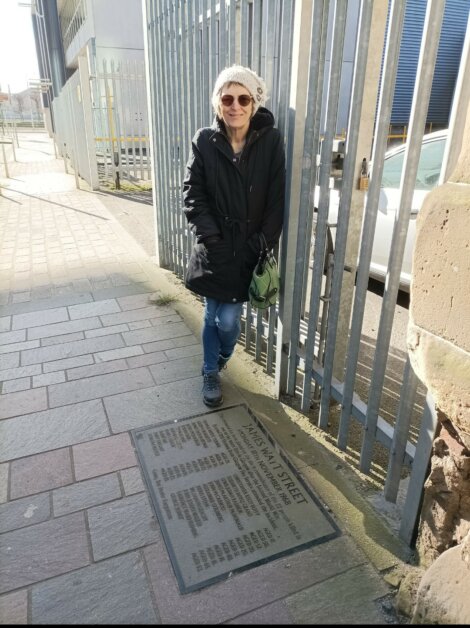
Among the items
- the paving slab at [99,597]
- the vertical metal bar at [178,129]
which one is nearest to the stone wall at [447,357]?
the paving slab at [99,597]

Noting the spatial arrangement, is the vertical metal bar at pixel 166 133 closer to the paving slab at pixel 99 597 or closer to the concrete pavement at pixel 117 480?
the concrete pavement at pixel 117 480

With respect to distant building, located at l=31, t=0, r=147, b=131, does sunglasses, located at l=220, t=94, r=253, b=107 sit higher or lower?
lower

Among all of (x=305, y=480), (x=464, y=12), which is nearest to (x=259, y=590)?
(x=305, y=480)

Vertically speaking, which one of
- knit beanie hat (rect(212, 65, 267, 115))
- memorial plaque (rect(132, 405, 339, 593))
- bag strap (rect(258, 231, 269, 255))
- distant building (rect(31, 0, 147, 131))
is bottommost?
memorial plaque (rect(132, 405, 339, 593))

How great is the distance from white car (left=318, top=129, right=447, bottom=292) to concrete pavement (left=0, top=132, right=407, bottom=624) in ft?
6.09

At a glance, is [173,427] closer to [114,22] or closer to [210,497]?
[210,497]

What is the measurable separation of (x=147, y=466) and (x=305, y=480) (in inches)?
32.9

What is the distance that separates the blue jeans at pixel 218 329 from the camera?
2916 millimetres

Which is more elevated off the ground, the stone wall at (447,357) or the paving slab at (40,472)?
the stone wall at (447,357)

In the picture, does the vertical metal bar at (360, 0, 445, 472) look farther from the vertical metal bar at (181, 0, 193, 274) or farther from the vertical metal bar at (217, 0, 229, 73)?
the vertical metal bar at (181, 0, 193, 274)

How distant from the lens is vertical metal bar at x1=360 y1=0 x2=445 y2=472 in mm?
1669

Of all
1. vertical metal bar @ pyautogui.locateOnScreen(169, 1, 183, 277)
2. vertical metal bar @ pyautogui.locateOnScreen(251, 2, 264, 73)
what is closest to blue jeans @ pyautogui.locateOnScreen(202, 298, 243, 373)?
vertical metal bar @ pyautogui.locateOnScreen(251, 2, 264, 73)

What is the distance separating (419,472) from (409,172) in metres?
1.23

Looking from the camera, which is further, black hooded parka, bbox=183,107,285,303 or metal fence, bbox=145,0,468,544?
black hooded parka, bbox=183,107,285,303
